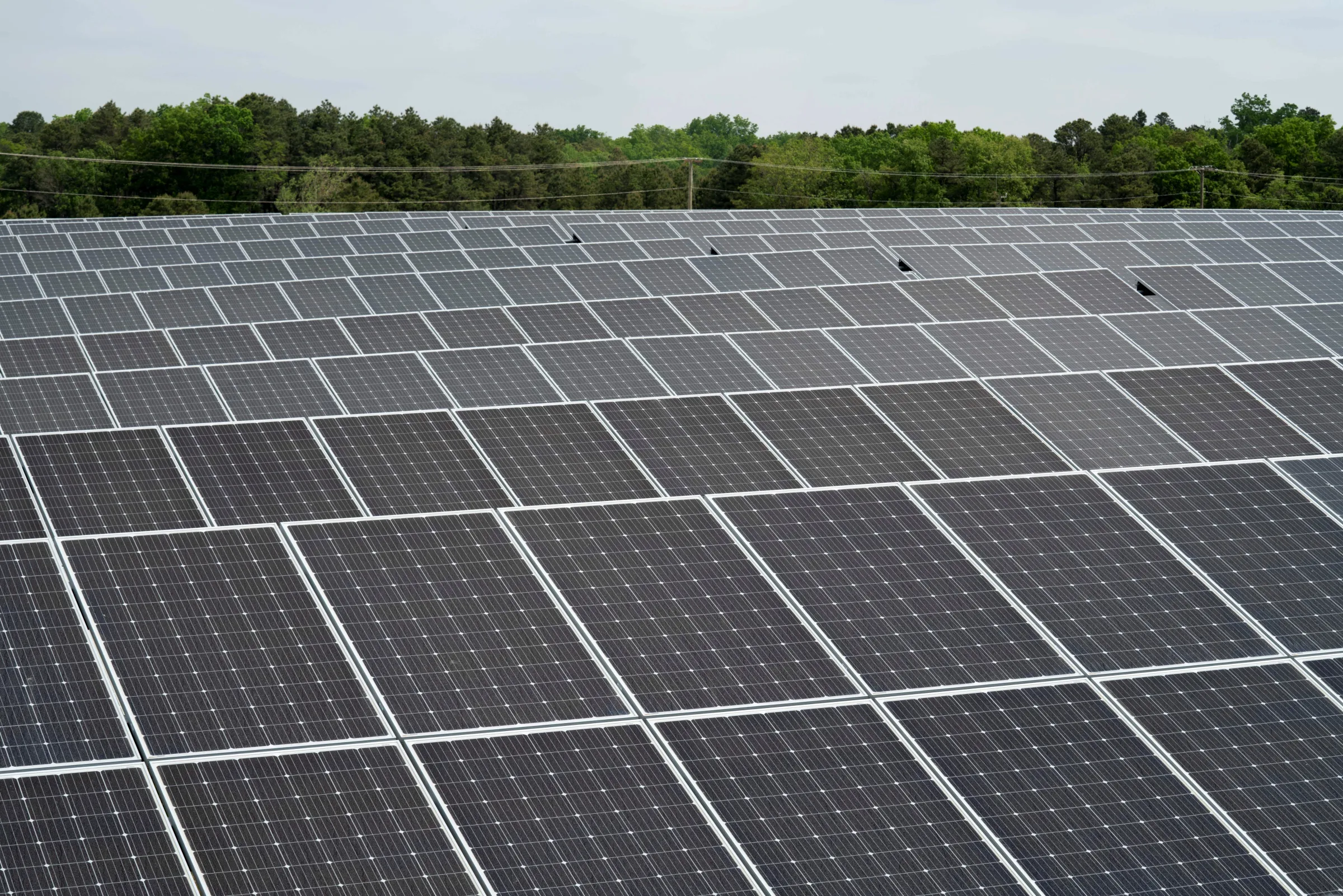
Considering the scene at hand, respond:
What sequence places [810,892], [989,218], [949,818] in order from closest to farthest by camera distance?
[810,892] → [949,818] → [989,218]

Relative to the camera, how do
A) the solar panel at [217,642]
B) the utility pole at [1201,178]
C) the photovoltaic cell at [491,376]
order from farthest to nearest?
the utility pole at [1201,178], the photovoltaic cell at [491,376], the solar panel at [217,642]

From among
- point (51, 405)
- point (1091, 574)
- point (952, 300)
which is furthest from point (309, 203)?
point (1091, 574)

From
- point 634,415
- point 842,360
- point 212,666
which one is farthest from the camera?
point 842,360

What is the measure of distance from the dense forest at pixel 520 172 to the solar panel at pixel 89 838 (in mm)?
92670

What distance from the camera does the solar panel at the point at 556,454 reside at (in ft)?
64.1

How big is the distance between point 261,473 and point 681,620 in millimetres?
6839

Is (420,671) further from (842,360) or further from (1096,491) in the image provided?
(842,360)

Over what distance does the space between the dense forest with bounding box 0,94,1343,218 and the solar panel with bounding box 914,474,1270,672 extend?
8886cm

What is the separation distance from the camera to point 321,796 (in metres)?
13.1

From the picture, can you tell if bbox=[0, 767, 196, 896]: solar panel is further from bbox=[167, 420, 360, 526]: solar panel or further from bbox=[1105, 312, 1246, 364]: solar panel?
bbox=[1105, 312, 1246, 364]: solar panel

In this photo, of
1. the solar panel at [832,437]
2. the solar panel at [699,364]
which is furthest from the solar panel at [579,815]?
the solar panel at [699,364]

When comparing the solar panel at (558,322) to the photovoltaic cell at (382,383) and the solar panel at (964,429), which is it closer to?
the photovoltaic cell at (382,383)

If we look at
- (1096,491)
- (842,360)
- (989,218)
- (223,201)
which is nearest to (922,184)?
(223,201)

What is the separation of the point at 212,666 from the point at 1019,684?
8843mm
